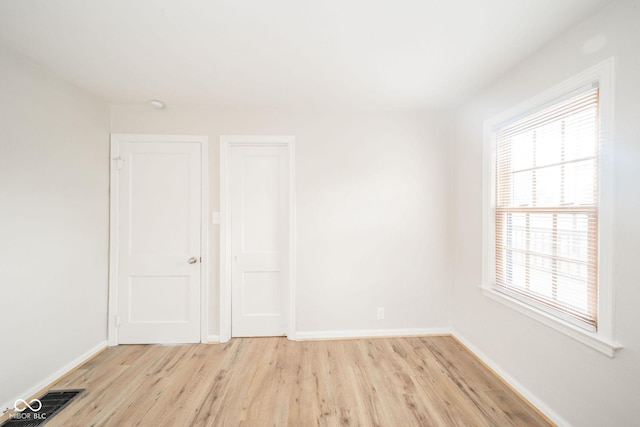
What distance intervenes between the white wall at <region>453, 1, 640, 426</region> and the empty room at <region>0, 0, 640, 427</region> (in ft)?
0.04


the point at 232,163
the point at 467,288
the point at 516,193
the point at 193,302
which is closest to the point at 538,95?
the point at 516,193

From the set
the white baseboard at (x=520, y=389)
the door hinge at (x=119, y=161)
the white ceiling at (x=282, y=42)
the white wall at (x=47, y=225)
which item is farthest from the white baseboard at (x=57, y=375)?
the white baseboard at (x=520, y=389)

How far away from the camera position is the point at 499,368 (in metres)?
1.95

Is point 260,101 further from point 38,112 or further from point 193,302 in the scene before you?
point 193,302

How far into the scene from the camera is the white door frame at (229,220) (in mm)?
2484

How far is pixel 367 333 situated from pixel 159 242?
248 centimetres

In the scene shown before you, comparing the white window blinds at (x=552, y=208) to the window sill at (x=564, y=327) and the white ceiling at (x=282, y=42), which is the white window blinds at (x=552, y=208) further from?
the white ceiling at (x=282, y=42)

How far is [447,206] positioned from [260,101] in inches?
92.6

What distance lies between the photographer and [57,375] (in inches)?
75.7

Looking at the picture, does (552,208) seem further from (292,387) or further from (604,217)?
(292,387)

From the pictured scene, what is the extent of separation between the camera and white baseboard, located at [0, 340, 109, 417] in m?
1.68

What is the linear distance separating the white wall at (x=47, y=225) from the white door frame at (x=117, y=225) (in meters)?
0.06

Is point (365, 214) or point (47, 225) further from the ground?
point (365, 214)

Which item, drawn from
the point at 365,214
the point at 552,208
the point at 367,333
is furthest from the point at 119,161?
the point at 552,208
